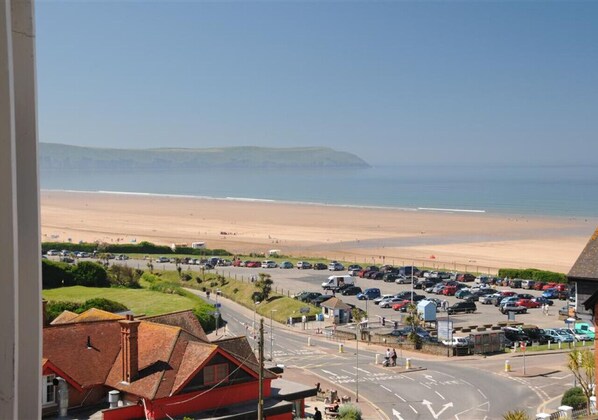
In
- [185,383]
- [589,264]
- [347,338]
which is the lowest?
[347,338]

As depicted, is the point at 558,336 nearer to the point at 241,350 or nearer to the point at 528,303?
the point at 528,303

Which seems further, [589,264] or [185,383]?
[185,383]

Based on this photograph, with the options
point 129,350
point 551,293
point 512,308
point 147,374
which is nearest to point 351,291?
point 512,308

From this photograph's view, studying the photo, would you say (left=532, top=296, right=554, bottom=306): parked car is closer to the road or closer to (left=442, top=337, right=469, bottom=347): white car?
(left=442, top=337, right=469, bottom=347): white car

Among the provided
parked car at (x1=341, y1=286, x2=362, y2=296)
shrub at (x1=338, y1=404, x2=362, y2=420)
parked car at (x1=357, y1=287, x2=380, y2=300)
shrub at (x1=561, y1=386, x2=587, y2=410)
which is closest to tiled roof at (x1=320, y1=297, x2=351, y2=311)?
parked car at (x1=357, y1=287, x2=380, y2=300)

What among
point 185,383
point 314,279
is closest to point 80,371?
point 185,383

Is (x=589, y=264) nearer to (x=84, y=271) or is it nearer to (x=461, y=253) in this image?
(x=84, y=271)

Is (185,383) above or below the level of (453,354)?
above

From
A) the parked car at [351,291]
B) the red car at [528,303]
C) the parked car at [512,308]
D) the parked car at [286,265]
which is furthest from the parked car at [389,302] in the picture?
the parked car at [286,265]
